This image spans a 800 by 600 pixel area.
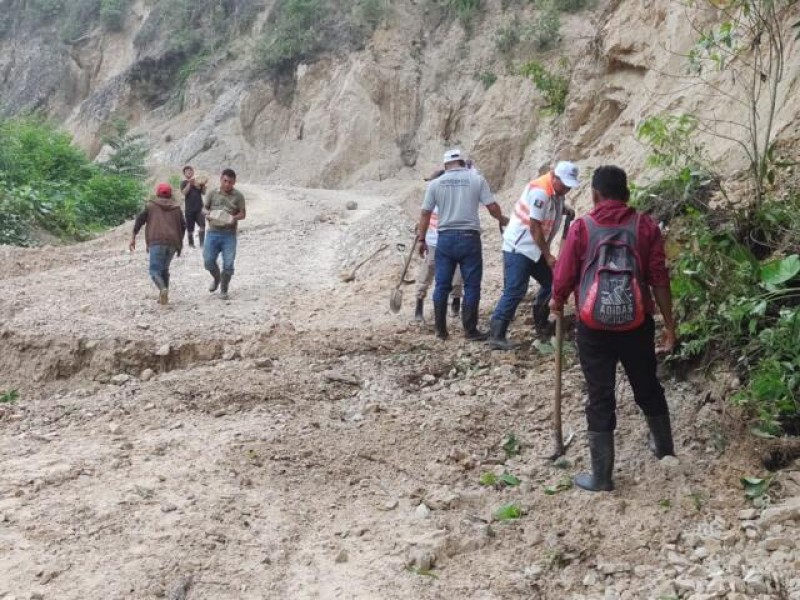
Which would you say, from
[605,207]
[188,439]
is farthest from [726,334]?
[188,439]

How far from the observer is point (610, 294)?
→ 13.0 feet

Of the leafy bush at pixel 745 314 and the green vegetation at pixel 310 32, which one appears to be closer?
the leafy bush at pixel 745 314

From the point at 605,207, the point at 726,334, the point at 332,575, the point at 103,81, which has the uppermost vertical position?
the point at 103,81

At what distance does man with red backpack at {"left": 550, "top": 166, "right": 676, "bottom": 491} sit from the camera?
3.97 m

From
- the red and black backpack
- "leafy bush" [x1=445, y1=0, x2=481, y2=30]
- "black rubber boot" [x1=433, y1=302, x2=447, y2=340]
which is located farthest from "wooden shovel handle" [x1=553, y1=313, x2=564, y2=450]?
"leafy bush" [x1=445, y1=0, x2=481, y2=30]

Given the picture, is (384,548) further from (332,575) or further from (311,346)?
(311,346)

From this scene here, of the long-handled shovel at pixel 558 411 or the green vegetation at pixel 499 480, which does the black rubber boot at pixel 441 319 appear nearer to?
the long-handled shovel at pixel 558 411

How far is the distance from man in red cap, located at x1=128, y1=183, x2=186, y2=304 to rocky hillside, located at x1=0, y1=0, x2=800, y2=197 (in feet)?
16.2

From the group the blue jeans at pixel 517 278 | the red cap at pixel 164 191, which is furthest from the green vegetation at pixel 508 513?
the red cap at pixel 164 191

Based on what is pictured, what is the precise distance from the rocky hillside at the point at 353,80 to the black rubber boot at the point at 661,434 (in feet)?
11.9

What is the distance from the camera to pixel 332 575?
372 cm

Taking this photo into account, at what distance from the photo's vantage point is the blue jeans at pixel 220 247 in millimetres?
9602

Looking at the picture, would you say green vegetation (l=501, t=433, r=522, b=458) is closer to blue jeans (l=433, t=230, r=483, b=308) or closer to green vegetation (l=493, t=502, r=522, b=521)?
green vegetation (l=493, t=502, r=522, b=521)

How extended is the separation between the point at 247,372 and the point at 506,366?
6.21 feet
